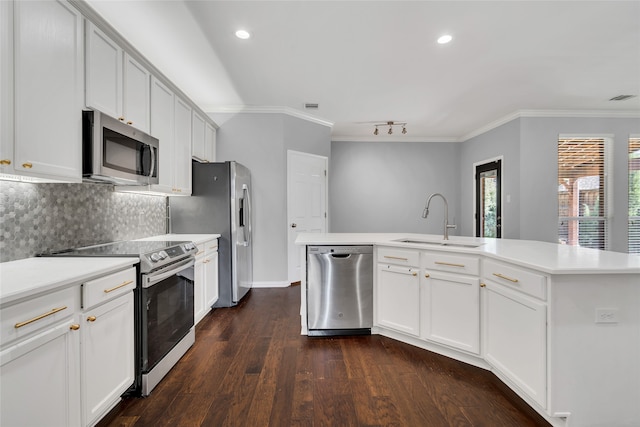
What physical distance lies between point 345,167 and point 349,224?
1239 mm

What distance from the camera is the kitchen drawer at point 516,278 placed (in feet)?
5.09

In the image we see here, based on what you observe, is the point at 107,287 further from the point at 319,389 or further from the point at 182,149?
the point at 182,149

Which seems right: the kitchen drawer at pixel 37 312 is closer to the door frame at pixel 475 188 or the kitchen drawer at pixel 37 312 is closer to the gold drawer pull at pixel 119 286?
the gold drawer pull at pixel 119 286

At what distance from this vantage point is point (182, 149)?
315 centimetres

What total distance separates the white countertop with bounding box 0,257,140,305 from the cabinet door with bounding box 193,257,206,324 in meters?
1.07

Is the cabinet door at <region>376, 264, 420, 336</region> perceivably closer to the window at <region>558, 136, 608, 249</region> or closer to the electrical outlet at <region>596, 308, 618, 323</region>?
the electrical outlet at <region>596, 308, 618, 323</region>

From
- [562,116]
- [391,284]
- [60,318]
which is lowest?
[391,284]

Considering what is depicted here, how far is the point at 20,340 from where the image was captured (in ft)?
3.50

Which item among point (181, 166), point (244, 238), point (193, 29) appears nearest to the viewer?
point (193, 29)

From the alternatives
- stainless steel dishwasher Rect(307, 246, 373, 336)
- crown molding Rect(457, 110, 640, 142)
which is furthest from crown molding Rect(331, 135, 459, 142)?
stainless steel dishwasher Rect(307, 246, 373, 336)

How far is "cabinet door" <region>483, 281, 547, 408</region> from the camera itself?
155cm

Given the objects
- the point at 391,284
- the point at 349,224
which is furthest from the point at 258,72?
the point at 349,224

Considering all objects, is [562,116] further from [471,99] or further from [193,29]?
[193,29]

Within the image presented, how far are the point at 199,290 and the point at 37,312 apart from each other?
1.71 meters
